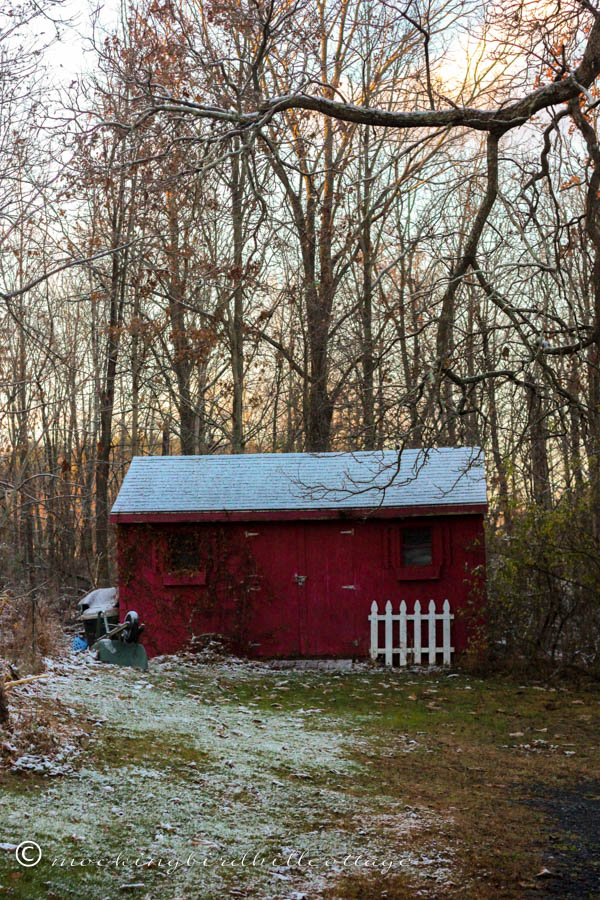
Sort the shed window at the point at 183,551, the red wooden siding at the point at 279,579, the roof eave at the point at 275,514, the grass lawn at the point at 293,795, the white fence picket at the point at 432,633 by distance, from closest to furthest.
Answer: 1. the grass lawn at the point at 293,795
2. the white fence picket at the point at 432,633
3. the roof eave at the point at 275,514
4. the red wooden siding at the point at 279,579
5. the shed window at the point at 183,551

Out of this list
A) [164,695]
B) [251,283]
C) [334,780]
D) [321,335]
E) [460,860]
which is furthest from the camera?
[321,335]

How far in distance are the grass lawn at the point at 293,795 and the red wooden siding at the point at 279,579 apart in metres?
3.56

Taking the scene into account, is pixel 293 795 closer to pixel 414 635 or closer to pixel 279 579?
pixel 414 635

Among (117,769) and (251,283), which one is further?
(251,283)

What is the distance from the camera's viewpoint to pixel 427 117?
24.4ft

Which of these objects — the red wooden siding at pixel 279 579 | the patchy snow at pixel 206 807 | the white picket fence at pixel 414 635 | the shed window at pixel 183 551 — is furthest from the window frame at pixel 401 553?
the patchy snow at pixel 206 807

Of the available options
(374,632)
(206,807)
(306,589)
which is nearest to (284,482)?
(306,589)

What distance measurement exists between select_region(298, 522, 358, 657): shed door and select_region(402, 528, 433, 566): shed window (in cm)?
85

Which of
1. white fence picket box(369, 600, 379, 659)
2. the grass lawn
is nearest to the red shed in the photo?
white fence picket box(369, 600, 379, 659)

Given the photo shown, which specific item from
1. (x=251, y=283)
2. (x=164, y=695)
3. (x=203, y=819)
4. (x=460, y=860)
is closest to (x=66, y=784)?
(x=203, y=819)

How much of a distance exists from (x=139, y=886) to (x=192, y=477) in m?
11.2

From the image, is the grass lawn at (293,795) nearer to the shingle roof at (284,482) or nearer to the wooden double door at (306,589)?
the wooden double door at (306,589)

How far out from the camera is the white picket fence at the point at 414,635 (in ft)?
45.8

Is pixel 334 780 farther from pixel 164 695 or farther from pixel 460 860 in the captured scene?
pixel 164 695
